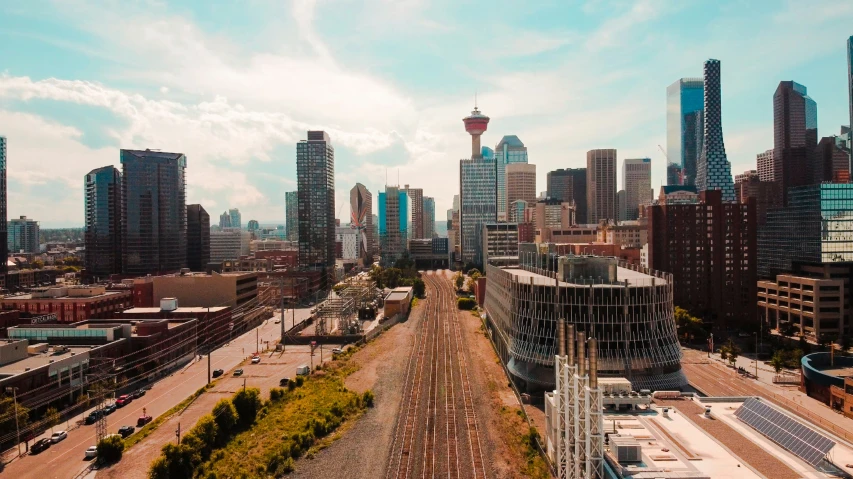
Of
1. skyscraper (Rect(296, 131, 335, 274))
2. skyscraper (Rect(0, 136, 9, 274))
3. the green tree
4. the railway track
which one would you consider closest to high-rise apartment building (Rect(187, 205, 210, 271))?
skyscraper (Rect(296, 131, 335, 274))

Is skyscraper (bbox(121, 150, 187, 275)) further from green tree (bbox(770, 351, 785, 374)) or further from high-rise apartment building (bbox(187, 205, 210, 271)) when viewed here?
green tree (bbox(770, 351, 785, 374))

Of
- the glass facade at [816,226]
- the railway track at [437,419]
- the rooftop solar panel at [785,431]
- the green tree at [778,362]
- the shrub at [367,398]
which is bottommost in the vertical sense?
the railway track at [437,419]

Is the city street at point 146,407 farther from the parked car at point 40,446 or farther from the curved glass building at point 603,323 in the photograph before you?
the curved glass building at point 603,323

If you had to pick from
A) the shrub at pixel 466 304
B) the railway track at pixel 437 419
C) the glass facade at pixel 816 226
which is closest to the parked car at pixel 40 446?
the railway track at pixel 437 419

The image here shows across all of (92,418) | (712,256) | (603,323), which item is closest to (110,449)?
(92,418)

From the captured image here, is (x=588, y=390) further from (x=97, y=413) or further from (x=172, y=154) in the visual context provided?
(x=172, y=154)

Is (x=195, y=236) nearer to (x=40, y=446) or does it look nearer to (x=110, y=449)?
(x=40, y=446)
